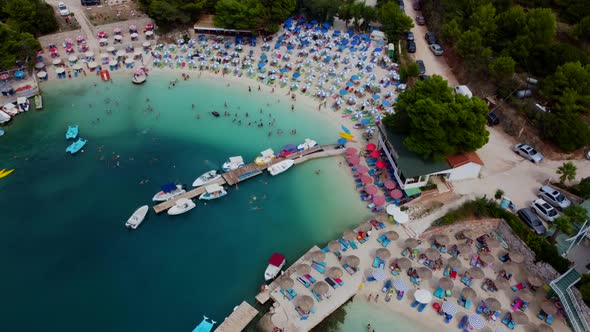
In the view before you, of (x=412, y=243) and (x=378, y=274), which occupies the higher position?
(x=412, y=243)

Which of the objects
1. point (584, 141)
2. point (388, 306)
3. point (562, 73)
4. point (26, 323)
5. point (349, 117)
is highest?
point (562, 73)

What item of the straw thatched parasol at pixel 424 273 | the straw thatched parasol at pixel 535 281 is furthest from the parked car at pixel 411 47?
the straw thatched parasol at pixel 535 281

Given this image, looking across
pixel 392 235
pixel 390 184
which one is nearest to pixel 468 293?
pixel 392 235

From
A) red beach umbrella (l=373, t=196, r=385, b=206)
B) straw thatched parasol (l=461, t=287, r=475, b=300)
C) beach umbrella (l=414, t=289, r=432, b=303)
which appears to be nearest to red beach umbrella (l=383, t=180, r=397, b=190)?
red beach umbrella (l=373, t=196, r=385, b=206)

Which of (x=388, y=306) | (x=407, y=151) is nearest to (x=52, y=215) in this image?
(x=388, y=306)

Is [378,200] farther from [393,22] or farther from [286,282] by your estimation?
[393,22]

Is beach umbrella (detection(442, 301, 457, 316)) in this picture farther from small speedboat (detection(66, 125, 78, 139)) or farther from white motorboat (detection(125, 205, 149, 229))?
small speedboat (detection(66, 125, 78, 139))

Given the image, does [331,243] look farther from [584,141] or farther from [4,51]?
[4,51]
